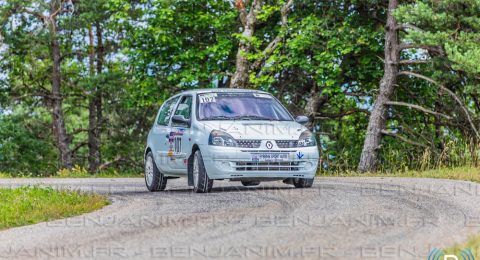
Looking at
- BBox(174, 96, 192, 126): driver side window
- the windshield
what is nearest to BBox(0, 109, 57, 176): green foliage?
BBox(174, 96, 192, 126): driver side window

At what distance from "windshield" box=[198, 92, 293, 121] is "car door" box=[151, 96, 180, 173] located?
1072 millimetres

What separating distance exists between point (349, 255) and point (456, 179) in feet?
33.0

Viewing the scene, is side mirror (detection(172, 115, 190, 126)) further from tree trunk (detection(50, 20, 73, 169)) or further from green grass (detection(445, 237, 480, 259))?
tree trunk (detection(50, 20, 73, 169))

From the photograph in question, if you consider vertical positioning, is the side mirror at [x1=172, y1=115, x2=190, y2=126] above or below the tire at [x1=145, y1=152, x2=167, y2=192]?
above

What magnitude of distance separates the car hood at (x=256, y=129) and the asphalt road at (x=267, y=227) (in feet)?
3.20

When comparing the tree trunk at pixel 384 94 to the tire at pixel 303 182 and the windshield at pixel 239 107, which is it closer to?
the windshield at pixel 239 107

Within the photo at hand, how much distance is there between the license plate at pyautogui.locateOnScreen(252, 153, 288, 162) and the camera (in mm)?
14812

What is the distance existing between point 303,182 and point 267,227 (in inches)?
236

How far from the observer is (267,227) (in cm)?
989

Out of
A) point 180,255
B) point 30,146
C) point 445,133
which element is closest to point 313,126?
point 445,133

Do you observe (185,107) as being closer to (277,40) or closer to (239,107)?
(239,107)

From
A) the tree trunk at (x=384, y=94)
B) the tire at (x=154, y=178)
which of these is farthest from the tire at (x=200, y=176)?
the tree trunk at (x=384, y=94)

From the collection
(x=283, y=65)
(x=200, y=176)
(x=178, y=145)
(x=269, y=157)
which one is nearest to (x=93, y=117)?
(x=283, y=65)

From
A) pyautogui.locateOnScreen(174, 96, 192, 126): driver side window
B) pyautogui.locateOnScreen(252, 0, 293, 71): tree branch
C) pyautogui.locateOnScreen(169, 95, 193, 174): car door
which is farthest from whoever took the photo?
pyautogui.locateOnScreen(252, 0, 293, 71): tree branch
